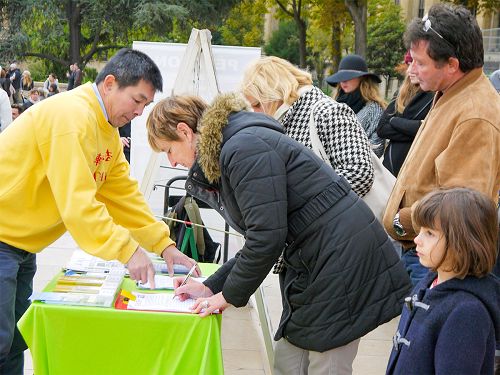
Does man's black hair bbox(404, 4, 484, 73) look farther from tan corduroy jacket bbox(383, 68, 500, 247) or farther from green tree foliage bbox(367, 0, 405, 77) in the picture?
green tree foliage bbox(367, 0, 405, 77)

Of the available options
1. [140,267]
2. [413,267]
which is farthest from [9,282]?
[413,267]

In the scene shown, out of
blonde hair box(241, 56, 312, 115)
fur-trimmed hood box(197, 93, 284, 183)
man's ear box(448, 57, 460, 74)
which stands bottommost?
fur-trimmed hood box(197, 93, 284, 183)

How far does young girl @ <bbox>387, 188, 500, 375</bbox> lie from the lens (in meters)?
2.03

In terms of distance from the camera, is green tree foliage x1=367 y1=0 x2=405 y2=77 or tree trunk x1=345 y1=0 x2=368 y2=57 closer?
tree trunk x1=345 y1=0 x2=368 y2=57

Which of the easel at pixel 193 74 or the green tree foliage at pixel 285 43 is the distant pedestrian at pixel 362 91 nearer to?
the easel at pixel 193 74

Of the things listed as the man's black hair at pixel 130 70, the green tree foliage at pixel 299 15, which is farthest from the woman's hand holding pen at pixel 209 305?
the green tree foliage at pixel 299 15

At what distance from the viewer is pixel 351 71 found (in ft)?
18.0

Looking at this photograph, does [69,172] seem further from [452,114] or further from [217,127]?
[452,114]

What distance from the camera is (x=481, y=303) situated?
2.06 metres

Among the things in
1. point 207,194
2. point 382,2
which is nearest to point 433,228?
point 207,194

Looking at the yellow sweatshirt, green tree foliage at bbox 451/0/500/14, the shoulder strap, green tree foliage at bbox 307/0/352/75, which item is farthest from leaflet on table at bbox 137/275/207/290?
green tree foliage at bbox 307/0/352/75

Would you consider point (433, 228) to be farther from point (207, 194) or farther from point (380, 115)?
point (380, 115)

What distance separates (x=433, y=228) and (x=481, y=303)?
26 cm

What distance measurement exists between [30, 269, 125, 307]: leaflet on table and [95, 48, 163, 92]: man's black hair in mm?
810
